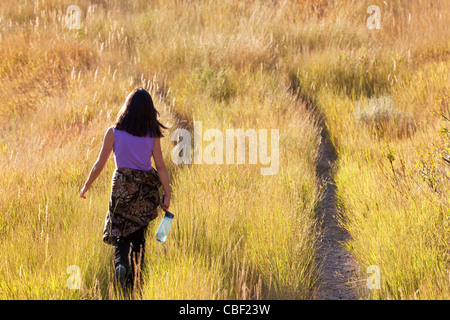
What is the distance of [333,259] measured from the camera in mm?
4086

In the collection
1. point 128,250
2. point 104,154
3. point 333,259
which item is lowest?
point 333,259

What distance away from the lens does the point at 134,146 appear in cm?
342

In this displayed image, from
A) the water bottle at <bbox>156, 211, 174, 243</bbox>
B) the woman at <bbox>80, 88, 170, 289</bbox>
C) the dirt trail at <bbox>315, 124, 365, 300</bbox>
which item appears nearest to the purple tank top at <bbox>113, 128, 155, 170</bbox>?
the woman at <bbox>80, 88, 170, 289</bbox>

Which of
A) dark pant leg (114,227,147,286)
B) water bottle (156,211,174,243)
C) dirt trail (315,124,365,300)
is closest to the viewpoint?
water bottle (156,211,174,243)

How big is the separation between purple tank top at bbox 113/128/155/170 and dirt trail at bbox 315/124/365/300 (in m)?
1.58

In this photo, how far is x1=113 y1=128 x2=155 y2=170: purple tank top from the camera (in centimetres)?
340

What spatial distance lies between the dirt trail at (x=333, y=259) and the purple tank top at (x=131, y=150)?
158cm

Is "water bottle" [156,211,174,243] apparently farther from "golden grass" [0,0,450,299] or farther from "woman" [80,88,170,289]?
"woman" [80,88,170,289]

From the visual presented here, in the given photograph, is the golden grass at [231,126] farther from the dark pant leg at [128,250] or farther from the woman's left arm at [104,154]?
the woman's left arm at [104,154]

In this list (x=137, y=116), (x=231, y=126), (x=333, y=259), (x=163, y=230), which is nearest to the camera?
(x=163, y=230)

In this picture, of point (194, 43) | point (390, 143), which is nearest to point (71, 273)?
point (390, 143)

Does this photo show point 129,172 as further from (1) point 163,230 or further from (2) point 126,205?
(1) point 163,230

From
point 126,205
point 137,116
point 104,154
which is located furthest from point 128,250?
point 137,116

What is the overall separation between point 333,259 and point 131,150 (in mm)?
2007
